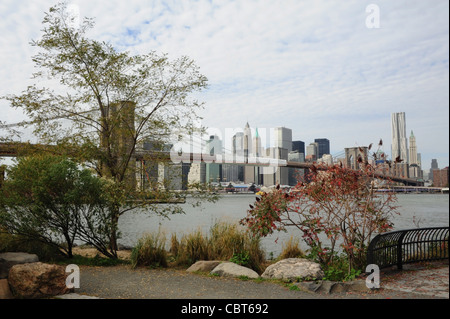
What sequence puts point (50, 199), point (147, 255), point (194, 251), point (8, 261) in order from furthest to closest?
point (194, 251)
point (50, 199)
point (147, 255)
point (8, 261)

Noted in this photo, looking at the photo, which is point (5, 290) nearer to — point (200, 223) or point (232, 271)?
point (232, 271)

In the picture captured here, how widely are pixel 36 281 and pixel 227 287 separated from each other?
10.1 feet

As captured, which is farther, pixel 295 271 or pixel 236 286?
pixel 295 271

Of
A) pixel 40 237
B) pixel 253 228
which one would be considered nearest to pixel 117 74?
pixel 40 237

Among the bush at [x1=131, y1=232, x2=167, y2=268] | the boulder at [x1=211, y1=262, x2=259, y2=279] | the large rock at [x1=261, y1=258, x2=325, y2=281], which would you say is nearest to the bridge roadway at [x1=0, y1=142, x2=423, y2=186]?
the large rock at [x1=261, y1=258, x2=325, y2=281]

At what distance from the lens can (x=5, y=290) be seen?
5.73 m

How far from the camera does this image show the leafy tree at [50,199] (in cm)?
867

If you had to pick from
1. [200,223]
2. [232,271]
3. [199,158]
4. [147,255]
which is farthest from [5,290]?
[200,223]

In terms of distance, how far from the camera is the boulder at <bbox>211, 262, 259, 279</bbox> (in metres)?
7.33

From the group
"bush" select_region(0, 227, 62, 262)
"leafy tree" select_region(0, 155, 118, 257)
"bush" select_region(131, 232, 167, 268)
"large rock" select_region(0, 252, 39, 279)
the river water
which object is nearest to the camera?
"large rock" select_region(0, 252, 39, 279)

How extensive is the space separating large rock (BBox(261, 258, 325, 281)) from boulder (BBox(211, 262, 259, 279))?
28 cm

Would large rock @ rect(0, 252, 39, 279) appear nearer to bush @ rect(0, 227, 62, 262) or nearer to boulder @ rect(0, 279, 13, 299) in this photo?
boulder @ rect(0, 279, 13, 299)

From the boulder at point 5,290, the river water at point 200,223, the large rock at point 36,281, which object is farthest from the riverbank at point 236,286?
the river water at point 200,223

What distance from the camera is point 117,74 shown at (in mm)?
10648
